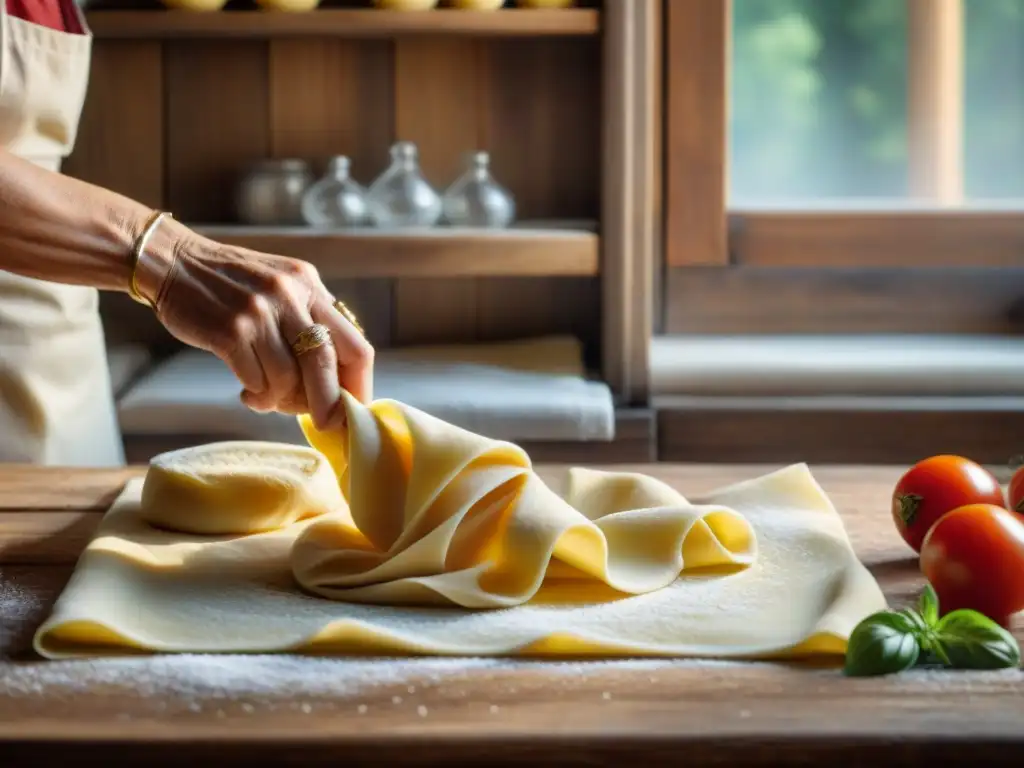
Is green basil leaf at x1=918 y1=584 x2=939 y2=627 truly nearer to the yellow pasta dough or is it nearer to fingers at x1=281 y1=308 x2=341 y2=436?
the yellow pasta dough

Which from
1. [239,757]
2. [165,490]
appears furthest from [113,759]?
[165,490]

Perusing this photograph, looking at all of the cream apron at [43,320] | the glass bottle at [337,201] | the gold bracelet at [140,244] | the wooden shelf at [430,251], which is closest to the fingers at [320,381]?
the gold bracelet at [140,244]

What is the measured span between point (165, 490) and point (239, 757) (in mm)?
397

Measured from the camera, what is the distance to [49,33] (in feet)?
5.50

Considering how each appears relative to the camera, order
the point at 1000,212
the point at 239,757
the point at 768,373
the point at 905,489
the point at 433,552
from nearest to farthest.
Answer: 1. the point at 239,757
2. the point at 433,552
3. the point at 905,489
4. the point at 768,373
5. the point at 1000,212

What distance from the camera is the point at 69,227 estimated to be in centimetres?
115

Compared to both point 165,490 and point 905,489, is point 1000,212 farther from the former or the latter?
point 165,490

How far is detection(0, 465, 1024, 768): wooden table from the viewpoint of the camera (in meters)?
0.70

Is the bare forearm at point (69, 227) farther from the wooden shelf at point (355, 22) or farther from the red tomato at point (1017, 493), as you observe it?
the wooden shelf at point (355, 22)

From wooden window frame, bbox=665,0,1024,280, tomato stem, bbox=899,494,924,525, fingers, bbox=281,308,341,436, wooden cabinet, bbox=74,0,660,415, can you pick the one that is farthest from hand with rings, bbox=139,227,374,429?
wooden window frame, bbox=665,0,1024,280

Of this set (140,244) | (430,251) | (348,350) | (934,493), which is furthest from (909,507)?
(430,251)

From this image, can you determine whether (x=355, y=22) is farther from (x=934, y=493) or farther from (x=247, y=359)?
(x=934, y=493)

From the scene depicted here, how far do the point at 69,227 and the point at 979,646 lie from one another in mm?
776

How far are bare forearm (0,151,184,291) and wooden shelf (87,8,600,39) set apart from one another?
0.92 m
